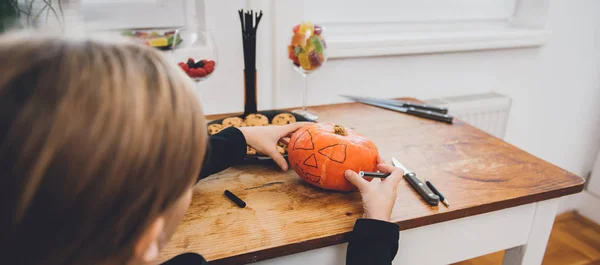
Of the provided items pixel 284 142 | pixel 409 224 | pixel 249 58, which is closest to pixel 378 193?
pixel 409 224

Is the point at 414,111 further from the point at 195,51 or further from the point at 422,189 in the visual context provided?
the point at 195,51

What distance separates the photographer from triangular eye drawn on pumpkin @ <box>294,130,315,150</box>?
2.32ft

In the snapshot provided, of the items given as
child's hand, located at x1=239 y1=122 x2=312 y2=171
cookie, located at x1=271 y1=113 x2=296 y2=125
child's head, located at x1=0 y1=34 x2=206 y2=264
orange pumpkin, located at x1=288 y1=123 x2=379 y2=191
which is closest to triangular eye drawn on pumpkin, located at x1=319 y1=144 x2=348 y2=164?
orange pumpkin, located at x1=288 y1=123 x2=379 y2=191

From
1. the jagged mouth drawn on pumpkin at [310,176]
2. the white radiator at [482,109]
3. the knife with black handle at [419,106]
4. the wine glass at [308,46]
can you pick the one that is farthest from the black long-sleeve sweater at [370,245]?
the white radiator at [482,109]

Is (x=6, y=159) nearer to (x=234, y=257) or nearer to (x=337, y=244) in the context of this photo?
(x=234, y=257)

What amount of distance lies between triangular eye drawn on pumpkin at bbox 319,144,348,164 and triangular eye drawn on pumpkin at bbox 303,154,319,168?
0.02 meters

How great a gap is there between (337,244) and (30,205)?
43 centimetres

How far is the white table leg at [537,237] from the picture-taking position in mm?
777

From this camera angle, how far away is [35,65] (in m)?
0.32

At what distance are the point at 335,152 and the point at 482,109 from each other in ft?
3.41

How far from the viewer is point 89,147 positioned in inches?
12.9

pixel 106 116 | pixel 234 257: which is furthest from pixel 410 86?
pixel 106 116

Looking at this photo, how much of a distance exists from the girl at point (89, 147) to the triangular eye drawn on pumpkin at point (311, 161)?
11.9 inches

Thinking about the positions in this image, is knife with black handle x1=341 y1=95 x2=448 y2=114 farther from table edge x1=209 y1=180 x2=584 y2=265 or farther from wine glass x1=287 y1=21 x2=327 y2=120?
table edge x1=209 y1=180 x2=584 y2=265
